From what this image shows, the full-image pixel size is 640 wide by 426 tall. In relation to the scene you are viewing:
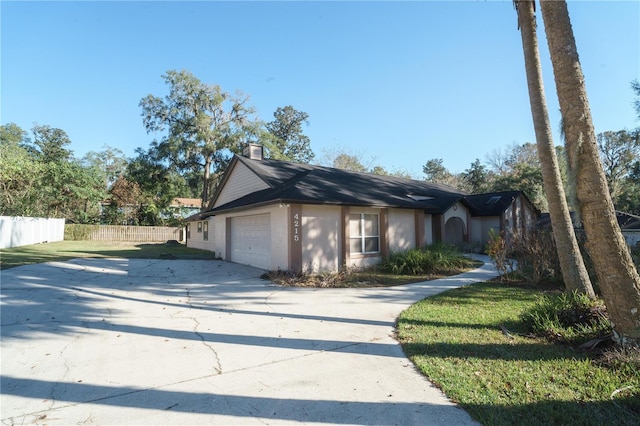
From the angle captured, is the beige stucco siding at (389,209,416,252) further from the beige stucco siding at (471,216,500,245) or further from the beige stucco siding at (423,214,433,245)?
the beige stucco siding at (471,216,500,245)

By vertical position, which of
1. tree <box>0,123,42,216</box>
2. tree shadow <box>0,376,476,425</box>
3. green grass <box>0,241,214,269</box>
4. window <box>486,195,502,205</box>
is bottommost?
tree shadow <box>0,376,476,425</box>

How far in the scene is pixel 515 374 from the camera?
370 centimetres

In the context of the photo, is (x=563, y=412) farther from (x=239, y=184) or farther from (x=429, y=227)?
(x=239, y=184)

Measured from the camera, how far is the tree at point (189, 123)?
3114 centimetres

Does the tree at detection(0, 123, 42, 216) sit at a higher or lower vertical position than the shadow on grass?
higher

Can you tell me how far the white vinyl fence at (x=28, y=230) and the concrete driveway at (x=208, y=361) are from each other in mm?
17003

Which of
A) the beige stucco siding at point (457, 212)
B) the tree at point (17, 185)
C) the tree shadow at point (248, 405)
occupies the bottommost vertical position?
the tree shadow at point (248, 405)

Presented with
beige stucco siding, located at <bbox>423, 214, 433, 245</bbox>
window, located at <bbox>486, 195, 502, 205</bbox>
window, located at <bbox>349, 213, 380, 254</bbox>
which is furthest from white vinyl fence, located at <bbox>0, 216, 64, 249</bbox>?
window, located at <bbox>486, 195, 502, 205</bbox>

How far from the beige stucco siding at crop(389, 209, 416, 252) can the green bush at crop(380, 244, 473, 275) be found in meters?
1.20

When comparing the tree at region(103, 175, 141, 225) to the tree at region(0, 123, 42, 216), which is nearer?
the tree at region(0, 123, 42, 216)

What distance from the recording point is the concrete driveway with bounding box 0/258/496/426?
120 inches

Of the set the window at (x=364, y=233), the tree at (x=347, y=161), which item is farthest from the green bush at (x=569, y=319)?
the tree at (x=347, y=161)

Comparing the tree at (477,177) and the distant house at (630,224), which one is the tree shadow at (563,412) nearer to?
the distant house at (630,224)

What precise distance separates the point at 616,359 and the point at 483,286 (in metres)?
5.35
